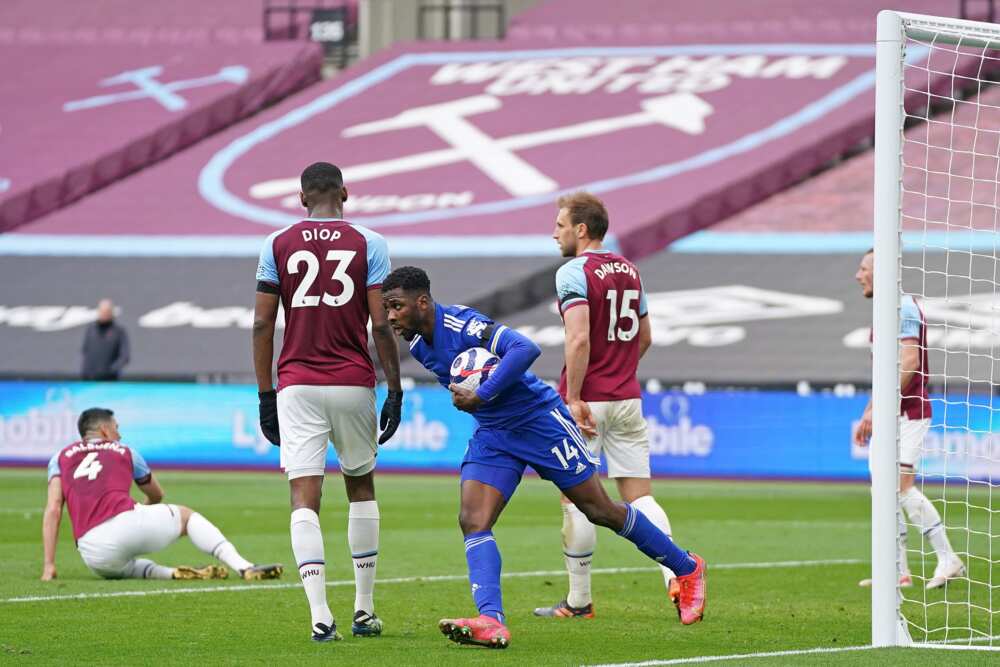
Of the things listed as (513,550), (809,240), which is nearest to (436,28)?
(809,240)

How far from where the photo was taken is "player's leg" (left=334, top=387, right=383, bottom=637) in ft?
26.4

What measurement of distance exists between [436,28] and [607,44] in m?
4.51

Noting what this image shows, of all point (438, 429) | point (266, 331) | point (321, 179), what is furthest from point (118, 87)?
point (266, 331)

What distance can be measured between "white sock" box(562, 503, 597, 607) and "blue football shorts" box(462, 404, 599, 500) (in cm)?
133

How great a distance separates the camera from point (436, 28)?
1518 inches

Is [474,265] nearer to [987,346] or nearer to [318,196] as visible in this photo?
[987,346]

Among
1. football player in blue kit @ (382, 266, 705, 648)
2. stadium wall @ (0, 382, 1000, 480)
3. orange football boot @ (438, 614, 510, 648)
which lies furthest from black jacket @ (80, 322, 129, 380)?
orange football boot @ (438, 614, 510, 648)

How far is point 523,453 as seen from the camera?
7707 mm

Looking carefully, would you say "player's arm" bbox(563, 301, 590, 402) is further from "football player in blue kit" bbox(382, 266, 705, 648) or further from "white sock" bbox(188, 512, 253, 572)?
"white sock" bbox(188, 512, 253, 572)

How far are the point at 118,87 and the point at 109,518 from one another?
93.2 ft

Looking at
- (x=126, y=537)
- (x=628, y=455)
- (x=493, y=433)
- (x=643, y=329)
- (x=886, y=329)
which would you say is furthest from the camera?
(x=126, y=537)

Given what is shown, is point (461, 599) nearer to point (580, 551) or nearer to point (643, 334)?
point (580, 551)

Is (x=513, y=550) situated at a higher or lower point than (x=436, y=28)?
lower

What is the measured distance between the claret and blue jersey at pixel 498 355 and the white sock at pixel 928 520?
3734 mm
